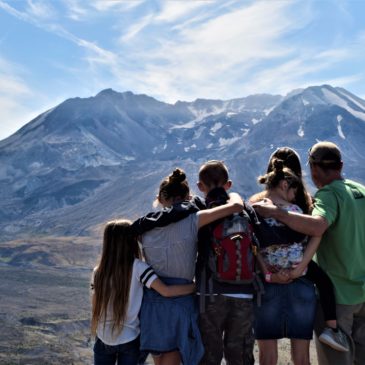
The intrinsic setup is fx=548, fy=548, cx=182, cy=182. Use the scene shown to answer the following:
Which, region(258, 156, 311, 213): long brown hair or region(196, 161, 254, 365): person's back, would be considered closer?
region(196, 161, 254, 365): person's back

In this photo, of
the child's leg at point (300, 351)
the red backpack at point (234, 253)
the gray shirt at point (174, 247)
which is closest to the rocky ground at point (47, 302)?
the child's leg at point (300, 351)

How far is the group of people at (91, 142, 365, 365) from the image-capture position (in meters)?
5.21

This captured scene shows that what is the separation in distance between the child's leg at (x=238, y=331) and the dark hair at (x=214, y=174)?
1.14m

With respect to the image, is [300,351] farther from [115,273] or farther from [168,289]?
[115,273]

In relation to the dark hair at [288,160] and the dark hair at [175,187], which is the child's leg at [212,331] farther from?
the dark hair at [288,160]

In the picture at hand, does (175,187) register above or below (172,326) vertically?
above

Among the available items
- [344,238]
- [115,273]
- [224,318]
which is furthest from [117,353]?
[344,238]

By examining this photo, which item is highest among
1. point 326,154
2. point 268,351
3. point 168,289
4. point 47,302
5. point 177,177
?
point 326,154

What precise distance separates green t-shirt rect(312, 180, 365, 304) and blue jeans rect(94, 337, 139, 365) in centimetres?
207

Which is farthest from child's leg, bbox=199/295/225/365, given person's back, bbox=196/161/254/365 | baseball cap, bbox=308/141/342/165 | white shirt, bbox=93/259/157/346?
baseball cap, bbox=308/141/342/165

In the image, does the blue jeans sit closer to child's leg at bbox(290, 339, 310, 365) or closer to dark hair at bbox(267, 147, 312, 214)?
child's leg at bbox(290, 339, 310, 365)

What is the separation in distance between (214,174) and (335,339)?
1.95 meters

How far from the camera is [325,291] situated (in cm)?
532

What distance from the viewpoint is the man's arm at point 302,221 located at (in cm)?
516
